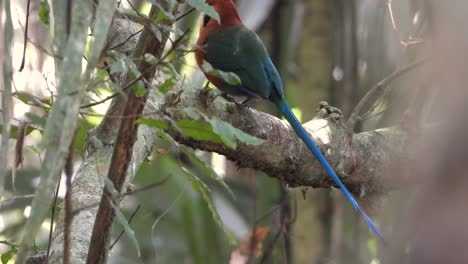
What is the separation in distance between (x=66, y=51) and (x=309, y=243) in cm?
327

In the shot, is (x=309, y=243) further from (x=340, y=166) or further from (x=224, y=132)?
(x=224, y=132)

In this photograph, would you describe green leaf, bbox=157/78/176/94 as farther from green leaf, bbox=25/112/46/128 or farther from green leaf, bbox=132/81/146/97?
green leaf, bbox=25/112/46/128

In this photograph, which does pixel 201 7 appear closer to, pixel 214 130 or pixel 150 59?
pixel 150 59

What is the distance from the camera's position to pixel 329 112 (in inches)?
113

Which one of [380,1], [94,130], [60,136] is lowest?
[60,136]

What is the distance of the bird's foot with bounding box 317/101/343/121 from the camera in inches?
112

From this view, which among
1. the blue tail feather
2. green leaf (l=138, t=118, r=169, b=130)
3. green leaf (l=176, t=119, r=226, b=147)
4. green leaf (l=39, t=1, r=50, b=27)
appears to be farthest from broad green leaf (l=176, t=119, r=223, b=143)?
the blue tail feather

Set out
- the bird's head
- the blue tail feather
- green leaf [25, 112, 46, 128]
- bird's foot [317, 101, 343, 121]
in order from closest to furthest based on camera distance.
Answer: green leaf [25, 112, 46, 128] → the blue tail feather → bird's foot [317, 101, 343, 121] → the bird's head

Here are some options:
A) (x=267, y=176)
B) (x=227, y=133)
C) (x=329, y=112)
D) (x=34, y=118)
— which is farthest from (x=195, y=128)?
(x=267, y=176)

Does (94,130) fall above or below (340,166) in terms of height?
above

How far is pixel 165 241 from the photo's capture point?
4.27 m

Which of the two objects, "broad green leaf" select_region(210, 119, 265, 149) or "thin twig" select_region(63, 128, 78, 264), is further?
"broad green leaf" select_region(210, 119, 265, 149)

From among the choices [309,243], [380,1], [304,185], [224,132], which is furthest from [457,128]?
[309,243]

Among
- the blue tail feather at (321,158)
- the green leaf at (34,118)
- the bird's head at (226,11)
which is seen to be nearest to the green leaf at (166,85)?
the green leaf at (34,118)
